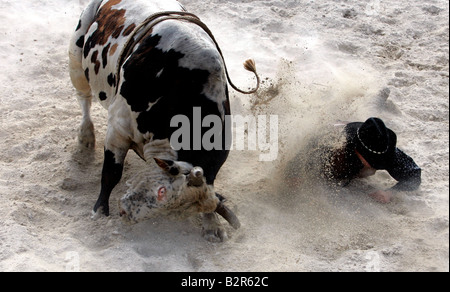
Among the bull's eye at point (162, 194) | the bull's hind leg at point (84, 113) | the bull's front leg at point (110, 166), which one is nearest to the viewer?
the bull's eye at point (162, 194)

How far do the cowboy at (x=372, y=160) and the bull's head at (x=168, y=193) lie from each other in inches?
51.4

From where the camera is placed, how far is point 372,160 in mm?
3799

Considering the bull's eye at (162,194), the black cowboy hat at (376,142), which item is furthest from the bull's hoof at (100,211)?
the black cowboy hat at (376,142)

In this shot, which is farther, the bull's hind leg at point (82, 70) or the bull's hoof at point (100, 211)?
the bull's hind leg at point (82, 70)

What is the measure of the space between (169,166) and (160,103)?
538 mm

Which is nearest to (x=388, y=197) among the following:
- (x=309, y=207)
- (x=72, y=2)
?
(x=309, y=207)

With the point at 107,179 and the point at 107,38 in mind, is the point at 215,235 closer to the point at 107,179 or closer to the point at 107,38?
the point at 107,179

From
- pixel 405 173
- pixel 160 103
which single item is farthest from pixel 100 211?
pixel 405 173

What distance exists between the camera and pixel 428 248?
2996 mm

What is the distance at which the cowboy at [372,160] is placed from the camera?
12.3ft

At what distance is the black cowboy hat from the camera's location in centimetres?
375

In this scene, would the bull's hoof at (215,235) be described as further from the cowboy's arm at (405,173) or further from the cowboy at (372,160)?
the cowboy's arm at (405,173)

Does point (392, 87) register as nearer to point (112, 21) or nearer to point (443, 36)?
point (443, 36)

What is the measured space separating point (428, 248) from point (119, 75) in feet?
7.06
